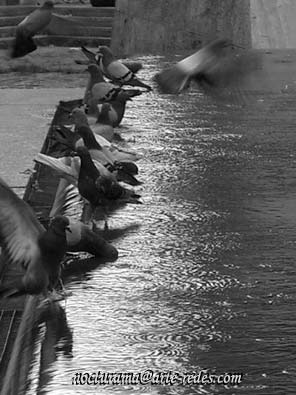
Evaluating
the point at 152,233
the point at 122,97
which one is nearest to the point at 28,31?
the point at 122,97

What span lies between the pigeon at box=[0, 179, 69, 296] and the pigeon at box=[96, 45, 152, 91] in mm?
6005

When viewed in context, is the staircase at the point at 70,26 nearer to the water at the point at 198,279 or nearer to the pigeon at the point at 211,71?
the pigeon at the point at 211,71

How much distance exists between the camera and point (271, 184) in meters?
7.15

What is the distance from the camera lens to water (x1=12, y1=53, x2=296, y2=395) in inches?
161

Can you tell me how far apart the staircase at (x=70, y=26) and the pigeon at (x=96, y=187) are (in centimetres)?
1456

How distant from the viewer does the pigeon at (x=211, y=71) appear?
8.32m

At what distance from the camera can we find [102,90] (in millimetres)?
10656

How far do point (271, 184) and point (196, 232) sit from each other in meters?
1.29

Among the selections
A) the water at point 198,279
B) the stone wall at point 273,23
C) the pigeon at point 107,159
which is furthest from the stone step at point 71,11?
the pigeon at point 107,159

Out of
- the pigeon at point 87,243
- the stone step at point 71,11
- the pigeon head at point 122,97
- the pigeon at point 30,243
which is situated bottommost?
the stone step at point 71,11

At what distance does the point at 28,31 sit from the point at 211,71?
197 inches

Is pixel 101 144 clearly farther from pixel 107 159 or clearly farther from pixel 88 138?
pixel 107 159

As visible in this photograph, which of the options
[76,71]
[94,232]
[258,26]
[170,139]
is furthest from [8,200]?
[76,71]

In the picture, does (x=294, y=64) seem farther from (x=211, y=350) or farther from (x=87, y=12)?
(x=87, y=12)
